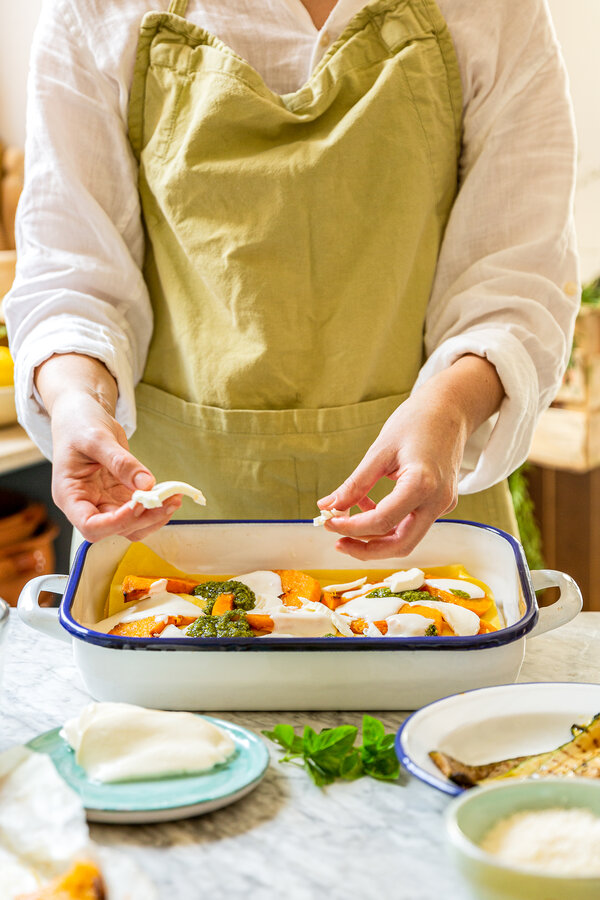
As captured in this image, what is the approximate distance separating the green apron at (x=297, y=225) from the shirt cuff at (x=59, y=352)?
108 mm

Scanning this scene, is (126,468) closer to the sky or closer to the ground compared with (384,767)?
closer to the sky

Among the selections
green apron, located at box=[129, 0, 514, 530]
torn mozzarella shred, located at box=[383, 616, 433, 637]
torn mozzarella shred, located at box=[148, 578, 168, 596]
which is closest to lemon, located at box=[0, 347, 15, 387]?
green apron, located at box=[129, 0, 514, 530]

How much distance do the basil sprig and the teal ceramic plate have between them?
37 mm

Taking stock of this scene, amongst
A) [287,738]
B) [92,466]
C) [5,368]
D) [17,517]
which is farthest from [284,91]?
[17,517]

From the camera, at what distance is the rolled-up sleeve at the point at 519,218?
1.07 metres

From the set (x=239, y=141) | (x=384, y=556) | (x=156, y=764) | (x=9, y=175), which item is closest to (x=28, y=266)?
(x=239, y=141)

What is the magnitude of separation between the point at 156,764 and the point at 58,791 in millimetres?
67

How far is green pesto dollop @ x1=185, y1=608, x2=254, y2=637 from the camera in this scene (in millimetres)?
869

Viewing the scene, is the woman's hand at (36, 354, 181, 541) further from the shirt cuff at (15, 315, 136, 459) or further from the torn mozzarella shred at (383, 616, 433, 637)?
the torn mozzarella shred at (383, 616, 433, 637)

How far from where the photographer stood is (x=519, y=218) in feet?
3.63

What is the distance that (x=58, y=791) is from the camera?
64 cm

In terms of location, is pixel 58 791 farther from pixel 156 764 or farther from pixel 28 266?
pixel 28 266

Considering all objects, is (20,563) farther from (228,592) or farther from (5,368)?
(228,592)

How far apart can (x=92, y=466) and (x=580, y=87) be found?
91.3 inches
